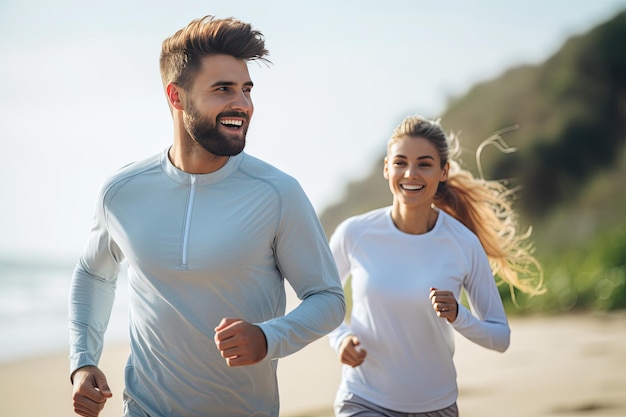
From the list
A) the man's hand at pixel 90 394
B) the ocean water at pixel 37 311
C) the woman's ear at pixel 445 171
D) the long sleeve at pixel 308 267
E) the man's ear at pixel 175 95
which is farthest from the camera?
the ocean water at pixel 37 311

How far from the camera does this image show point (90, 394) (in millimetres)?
3258

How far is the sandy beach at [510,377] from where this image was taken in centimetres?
786

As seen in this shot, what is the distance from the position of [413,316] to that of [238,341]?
1.90 metres

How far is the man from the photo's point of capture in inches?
127

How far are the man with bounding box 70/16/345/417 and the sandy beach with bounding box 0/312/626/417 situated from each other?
15.1 feet

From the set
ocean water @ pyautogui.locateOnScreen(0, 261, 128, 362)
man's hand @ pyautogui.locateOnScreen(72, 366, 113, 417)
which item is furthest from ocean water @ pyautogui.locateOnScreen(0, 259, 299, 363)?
man's hand @ pyautogui.locateOnScreen(72, 366, 113, 417)

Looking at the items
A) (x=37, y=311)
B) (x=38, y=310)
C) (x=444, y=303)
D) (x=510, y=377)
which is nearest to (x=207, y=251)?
(x=444, y=303)

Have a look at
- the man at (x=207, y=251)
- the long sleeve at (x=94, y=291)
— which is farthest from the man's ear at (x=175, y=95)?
the long sleeve at (x=94, y=291)

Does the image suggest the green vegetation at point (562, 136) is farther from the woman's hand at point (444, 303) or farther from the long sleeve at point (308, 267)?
the long sleeve at point (308, 267)

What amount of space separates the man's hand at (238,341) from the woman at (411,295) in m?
1.59

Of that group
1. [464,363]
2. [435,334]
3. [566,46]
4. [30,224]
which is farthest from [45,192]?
[435,334]

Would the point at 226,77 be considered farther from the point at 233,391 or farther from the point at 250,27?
the point at 233,391

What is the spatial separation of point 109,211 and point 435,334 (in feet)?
5.88

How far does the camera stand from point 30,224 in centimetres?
3831
